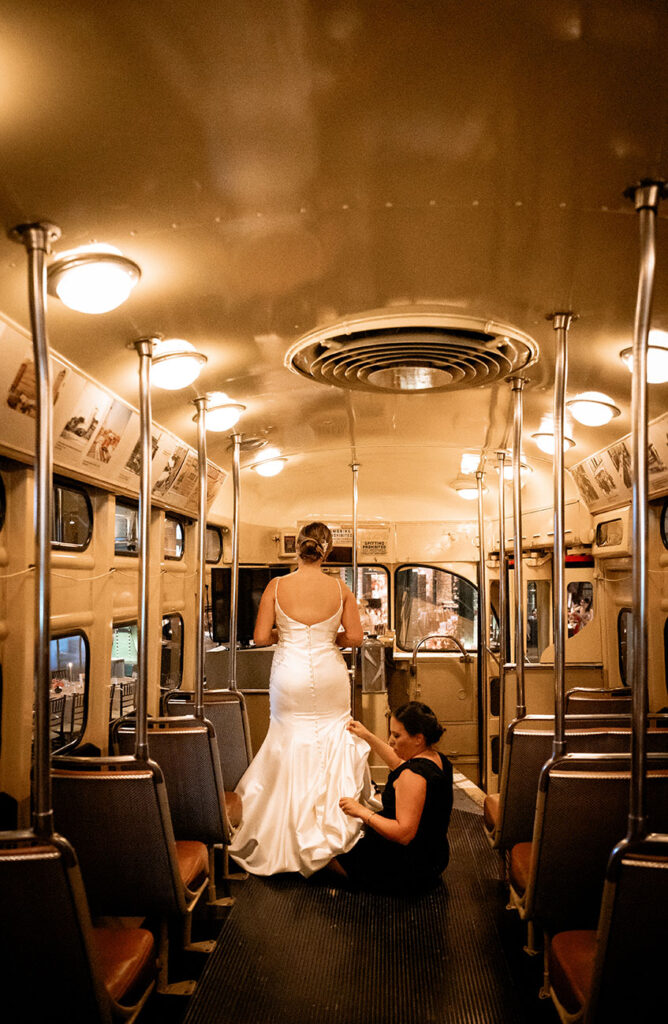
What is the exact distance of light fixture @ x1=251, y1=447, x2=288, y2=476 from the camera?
7.08 m

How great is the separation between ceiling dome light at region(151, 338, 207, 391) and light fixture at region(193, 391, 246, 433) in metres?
0.72

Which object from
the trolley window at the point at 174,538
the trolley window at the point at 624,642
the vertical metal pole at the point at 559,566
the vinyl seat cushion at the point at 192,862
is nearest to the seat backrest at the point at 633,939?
the vertical metal pole at the point at 559,566

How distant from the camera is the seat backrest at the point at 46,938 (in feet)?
6.77

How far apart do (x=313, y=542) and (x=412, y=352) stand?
1473 millimetres

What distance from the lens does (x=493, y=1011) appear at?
305cm

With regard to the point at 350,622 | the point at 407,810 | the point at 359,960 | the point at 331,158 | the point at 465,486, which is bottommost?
the point at 359,960

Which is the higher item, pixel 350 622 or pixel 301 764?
pixel 350 622

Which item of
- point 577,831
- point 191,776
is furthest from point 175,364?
point 577,831

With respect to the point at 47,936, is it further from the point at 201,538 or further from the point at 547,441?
the point at 547,441

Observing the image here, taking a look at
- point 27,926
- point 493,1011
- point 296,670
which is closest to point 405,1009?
point 493,1011

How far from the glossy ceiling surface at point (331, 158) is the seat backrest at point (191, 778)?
177cm

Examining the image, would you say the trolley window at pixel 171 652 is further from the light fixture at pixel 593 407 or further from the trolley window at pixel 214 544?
the light fixture at pixel 593 407

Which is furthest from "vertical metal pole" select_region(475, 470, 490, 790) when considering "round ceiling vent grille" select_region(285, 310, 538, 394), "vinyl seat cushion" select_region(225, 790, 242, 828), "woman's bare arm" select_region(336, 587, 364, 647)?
"vinyl seat cushion" select_region(225, 790, 242, 828)

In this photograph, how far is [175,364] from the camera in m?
3.87
